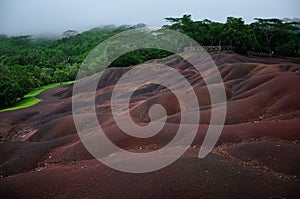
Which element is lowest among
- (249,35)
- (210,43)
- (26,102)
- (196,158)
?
(26,102)

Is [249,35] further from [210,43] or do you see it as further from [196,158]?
[196,158]

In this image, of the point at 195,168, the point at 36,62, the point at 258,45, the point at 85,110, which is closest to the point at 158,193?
the point at 195,168

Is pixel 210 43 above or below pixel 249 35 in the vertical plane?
below

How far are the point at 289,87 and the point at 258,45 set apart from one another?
41992 millimetres

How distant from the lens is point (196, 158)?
1530 cm

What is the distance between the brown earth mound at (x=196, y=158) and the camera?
1234 centimetres

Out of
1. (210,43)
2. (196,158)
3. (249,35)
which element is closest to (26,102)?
(210,43)

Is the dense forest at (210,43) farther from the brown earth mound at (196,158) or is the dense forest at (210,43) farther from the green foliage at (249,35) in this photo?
the brown earth mound at (196,158)

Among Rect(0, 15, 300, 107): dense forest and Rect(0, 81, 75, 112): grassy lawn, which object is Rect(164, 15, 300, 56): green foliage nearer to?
Rect(0, 15, 300, 107): dense forest

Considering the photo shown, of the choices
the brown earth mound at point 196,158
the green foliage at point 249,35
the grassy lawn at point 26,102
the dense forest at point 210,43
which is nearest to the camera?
the brown earth mound at point 196,158

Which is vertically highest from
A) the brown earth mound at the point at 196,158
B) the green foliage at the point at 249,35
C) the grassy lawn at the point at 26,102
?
the green foliage at the point at 249,35

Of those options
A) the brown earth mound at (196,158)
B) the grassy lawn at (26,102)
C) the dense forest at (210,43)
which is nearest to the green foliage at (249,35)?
the dense forest at (210,43)

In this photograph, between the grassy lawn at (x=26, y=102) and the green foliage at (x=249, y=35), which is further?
the green foliage at (x=249, y=35)

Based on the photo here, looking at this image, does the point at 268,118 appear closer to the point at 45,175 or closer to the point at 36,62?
the point at 45,175
